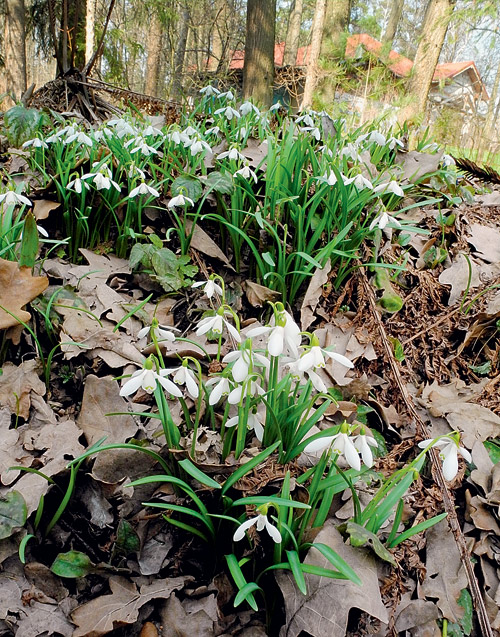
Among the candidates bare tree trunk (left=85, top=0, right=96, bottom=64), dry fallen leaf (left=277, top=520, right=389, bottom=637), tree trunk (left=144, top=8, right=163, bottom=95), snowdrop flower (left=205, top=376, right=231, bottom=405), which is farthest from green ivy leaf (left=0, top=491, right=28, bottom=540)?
tree trunk (left=144, top=8, right=163, bottom=95)

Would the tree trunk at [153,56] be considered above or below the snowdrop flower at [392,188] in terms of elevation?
above

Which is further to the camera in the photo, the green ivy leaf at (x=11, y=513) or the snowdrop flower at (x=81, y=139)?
the snowdrop flower at (x=81, y=139)

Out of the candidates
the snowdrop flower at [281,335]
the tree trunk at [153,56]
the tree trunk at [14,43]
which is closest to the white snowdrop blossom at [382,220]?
the snowdrop flower at [281,335]

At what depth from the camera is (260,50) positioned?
635cm

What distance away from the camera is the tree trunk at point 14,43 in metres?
8.64

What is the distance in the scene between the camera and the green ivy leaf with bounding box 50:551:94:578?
1139mm

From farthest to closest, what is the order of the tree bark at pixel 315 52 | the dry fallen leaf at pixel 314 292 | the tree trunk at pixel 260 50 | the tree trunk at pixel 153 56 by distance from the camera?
the tree trunk at pixel 153 56 → the tree bark at pixel 315 52 → the tree trunk at pixel 260 50 → the dry fallen leaf at pixel 314 292

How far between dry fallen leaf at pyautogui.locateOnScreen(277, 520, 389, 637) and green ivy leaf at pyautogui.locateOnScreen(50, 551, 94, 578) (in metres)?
0.47

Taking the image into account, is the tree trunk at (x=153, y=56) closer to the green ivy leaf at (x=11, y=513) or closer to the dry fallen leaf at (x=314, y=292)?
the dry fallen leaf at (x=314, y=292)

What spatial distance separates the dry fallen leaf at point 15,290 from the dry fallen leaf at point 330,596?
1147mm

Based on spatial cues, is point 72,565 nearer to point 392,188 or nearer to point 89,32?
point 392,188

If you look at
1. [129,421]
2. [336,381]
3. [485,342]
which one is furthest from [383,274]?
[129,421]

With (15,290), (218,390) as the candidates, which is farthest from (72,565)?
(15,290)

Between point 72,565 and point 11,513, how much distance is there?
196 millimetres
